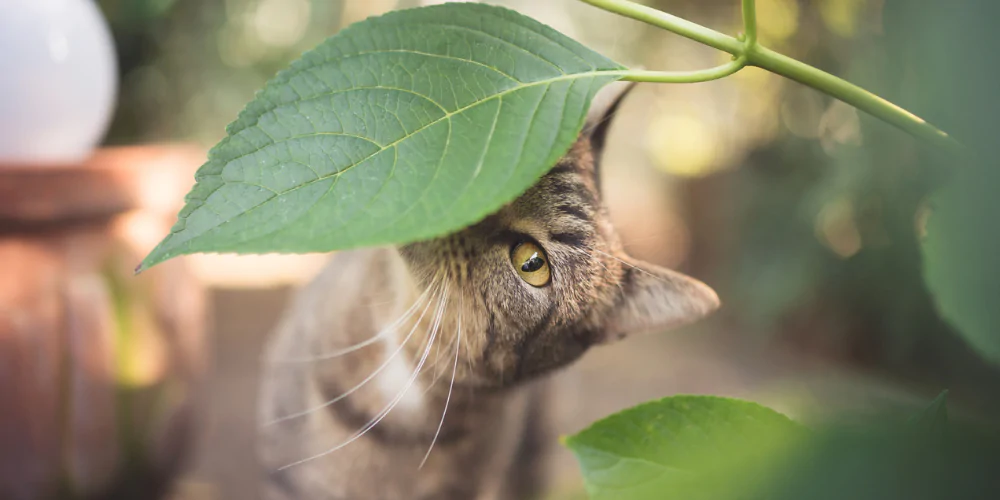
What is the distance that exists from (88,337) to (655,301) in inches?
26.3

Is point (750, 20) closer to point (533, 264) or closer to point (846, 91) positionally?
point (846, 91)

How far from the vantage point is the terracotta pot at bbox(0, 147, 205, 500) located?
2.39 ft

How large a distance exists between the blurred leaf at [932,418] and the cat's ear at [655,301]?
305 mm

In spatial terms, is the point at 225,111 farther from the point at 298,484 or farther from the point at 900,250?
the point at 900,250

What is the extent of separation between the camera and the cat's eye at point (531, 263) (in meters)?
0.49

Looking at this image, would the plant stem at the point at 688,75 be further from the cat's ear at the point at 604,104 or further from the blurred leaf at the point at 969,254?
the cat's ear at the point at 604,104

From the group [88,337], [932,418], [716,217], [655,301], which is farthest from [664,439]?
[716,217]

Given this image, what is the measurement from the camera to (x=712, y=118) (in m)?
2.09

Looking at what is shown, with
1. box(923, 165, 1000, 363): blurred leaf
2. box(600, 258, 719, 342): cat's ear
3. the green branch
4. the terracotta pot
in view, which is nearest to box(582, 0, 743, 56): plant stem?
the green branch

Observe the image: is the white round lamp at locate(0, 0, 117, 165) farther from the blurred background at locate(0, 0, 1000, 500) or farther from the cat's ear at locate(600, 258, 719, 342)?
the cat's ear at locate(600, 258, 719, 342)

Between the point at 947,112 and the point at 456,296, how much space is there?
1.26 feet

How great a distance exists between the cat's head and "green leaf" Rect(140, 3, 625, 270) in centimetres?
16

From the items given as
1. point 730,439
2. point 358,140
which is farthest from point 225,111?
point 730,439

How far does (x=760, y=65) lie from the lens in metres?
0.31
